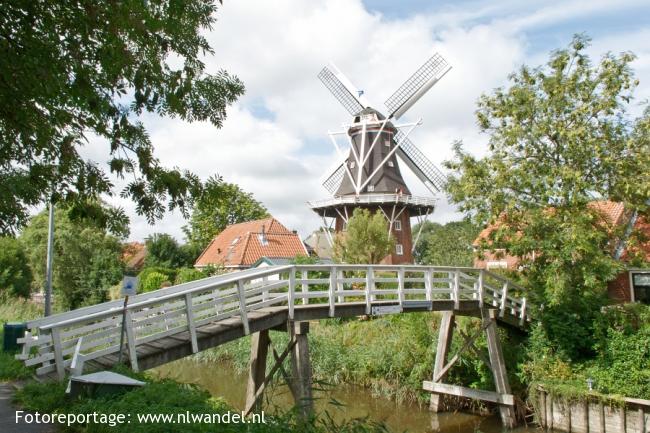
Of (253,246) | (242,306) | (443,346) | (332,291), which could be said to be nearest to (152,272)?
(253,246)

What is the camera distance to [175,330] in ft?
28.2

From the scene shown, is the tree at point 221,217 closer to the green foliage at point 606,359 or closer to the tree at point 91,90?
the green foliage at point 606,359

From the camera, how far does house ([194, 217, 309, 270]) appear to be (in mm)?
32875

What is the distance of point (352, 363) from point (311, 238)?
148ft

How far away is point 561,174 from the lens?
44.4ft

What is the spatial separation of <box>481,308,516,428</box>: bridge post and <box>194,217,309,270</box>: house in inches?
731

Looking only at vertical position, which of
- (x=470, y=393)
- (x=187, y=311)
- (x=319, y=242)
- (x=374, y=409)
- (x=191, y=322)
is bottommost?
(x=374, y=409)

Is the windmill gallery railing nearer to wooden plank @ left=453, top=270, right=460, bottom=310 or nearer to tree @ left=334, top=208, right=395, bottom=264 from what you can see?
wooden plank @ left=453, top=270, right=460, bottom=310

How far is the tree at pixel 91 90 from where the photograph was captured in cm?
478

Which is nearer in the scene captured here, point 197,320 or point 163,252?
point 197,320

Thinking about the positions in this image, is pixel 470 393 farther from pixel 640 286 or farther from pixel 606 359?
pixel 640 286

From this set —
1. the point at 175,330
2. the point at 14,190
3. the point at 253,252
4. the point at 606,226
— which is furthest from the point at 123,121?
the point at 253,252

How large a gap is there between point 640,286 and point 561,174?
23.4 feet

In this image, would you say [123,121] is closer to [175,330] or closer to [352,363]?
[175,330]
